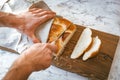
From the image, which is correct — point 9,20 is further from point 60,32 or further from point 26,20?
point 60,32

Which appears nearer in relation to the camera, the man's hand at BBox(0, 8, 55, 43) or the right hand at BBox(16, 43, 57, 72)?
the right hand at BBox(16, 43, 57, 72)

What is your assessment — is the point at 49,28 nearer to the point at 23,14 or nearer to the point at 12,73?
the point at 23,14

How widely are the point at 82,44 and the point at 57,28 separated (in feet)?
0.44

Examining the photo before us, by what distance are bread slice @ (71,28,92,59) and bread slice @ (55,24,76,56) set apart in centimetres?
5

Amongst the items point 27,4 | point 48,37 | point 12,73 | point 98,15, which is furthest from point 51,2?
point 12,73

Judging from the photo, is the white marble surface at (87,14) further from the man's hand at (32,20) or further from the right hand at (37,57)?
the right hand at (37,57)

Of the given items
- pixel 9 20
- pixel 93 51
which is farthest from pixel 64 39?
pixel 9 20

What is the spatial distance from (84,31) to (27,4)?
1.35ft

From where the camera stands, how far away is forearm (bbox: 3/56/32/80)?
0.58 m

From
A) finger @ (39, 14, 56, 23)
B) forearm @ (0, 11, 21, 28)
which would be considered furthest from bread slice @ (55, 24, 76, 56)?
forearm @ (0, 11, 21, 28)

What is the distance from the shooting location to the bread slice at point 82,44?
0.76 m

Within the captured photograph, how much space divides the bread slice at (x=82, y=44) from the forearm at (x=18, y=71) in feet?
0.80

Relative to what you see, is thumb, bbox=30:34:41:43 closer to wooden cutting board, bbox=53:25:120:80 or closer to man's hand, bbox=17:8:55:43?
man's hand, bbox=17:8:55:43

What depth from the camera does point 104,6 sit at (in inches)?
43.3
